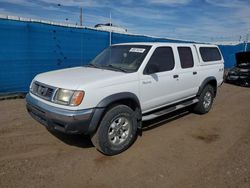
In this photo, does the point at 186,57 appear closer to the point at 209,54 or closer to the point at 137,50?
the point at 209,54

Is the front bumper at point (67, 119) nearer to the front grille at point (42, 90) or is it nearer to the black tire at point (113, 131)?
the front grille at point (42, 90)

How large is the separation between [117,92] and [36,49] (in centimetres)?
491

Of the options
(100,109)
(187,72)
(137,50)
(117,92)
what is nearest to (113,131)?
(100,109)

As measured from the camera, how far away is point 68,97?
3438mm

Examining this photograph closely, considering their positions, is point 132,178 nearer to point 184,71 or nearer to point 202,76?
point 184,71

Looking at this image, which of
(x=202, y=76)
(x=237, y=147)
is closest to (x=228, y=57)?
(x=202, y=76)

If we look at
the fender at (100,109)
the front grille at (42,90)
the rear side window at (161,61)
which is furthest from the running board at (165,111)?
the front grille at (42,90)

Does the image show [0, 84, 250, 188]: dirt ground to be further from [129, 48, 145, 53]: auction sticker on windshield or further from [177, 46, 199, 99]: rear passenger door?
[129, 48, 145, 53]: auction sticker on windshield

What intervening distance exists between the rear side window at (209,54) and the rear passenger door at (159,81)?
1571 mm

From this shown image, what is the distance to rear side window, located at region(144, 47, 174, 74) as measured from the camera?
4436 mm

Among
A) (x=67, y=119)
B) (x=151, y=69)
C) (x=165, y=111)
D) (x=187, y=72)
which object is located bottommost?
(x=165, y=111)

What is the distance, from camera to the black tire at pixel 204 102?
6236 millimetres

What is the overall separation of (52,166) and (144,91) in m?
2.01

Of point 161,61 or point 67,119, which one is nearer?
point 67,119
